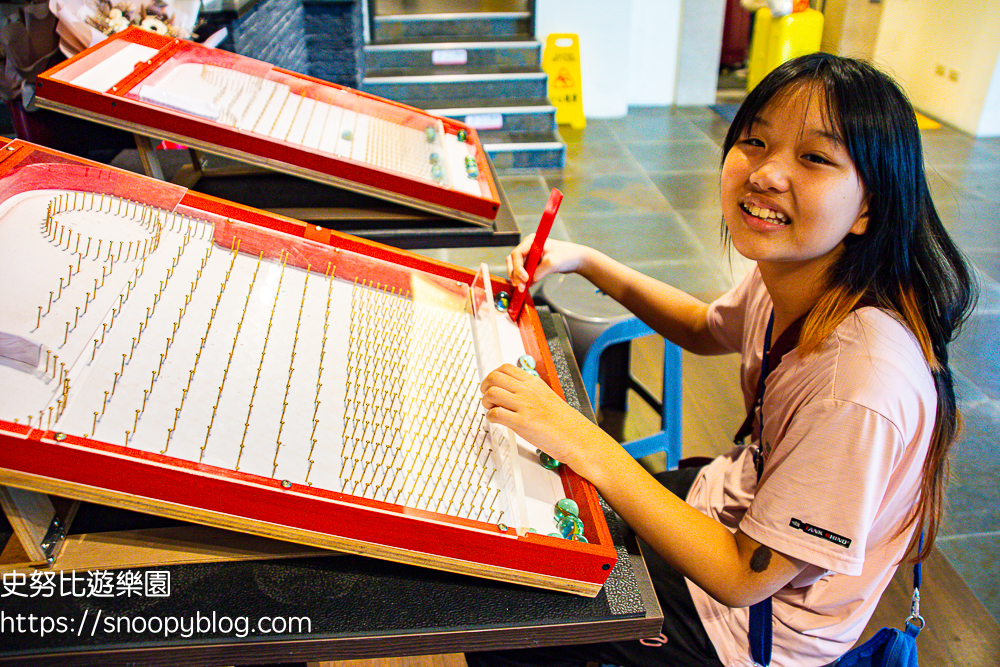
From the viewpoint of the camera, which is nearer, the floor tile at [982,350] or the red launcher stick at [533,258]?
the red launcher stick at [533,258]

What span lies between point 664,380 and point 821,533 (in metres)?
1.22

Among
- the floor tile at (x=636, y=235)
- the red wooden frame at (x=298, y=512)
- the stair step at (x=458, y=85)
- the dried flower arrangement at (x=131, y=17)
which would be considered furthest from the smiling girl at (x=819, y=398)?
the stair step at (x=458, y=85)

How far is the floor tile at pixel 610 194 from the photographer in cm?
471

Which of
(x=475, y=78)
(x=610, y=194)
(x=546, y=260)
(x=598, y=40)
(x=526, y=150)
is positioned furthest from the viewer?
(x=598, y=40)

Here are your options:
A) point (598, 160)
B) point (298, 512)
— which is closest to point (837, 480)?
point (298, 512)

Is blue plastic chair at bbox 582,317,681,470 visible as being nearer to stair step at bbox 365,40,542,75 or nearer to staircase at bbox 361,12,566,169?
staircase at bbox 361,12,566,169

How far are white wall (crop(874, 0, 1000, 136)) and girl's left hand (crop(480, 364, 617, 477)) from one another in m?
6.63

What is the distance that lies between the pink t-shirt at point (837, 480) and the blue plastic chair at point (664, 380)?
93 cm

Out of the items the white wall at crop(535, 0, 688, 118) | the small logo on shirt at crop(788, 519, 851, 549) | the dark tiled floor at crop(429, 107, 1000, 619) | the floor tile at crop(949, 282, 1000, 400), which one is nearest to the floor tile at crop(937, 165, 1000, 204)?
the dark tiled floor at crop(429, 107, 1000, 619)

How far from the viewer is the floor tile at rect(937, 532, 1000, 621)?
202 centimetres

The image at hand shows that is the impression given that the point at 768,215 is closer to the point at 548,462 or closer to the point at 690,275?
the point at 548,462

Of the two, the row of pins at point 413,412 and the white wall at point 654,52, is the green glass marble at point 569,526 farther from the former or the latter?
the white wall at point 654,52

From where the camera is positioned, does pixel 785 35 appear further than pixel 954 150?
Yes

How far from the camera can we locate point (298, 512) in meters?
0.81
